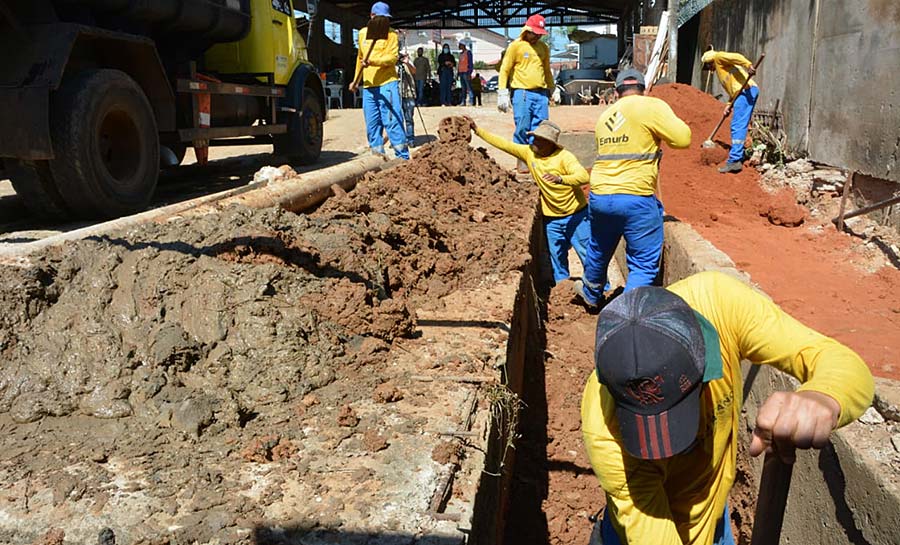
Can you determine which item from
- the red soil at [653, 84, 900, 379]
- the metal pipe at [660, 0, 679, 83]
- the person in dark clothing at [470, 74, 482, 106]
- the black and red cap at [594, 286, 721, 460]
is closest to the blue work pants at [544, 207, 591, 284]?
the red soil at [653, 84, 900, 379]

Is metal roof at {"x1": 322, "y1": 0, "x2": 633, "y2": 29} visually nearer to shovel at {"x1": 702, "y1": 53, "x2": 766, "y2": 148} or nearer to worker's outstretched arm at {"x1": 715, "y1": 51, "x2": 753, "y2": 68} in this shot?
shovel at {"x1": 702, "y1": 53, "x2": 766, "y2": 148}

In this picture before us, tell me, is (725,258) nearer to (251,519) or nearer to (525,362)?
(525,362)

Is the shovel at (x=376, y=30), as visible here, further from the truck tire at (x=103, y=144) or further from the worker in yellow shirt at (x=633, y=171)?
the worker in yellow shirt at (x=633, y=171)

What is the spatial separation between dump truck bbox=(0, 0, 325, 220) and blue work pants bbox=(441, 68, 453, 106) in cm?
1378

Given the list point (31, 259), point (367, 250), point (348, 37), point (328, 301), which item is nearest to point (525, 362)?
point (367, 250)

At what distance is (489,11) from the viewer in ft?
99.7

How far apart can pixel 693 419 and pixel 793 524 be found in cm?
181

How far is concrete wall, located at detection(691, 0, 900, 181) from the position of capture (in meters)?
6.24

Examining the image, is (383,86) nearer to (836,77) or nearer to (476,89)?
(836,77)

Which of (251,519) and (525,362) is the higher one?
(251,519)

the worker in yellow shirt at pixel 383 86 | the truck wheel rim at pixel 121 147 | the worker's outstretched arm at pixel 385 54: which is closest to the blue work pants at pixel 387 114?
the worker in yellow shirt at pixel 383 86

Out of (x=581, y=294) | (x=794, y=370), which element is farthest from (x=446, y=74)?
(x=794, y=370)

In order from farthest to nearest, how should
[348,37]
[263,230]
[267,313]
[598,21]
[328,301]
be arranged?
[598,21] → [348,37] → [263,230] → [328,301] → [267,313]

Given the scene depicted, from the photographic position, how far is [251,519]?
2207mm
